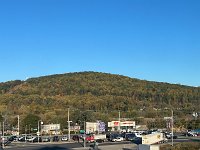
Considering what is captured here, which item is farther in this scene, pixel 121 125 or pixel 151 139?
pixel 121 125

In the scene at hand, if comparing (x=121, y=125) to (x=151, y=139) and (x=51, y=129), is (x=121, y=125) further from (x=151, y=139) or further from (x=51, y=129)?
(x=151, y=139)

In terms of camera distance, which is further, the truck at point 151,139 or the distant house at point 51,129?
the distant house at point 51,129

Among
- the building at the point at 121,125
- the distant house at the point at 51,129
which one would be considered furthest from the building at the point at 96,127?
the distant house at the point at 51,129

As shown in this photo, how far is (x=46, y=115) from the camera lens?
16000cm

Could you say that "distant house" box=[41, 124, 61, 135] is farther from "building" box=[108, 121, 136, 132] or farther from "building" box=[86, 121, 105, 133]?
"building" box=[86, 121, 105, 133]

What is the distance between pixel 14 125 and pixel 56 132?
23.4 meters

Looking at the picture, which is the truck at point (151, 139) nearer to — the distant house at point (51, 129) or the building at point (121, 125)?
the building at point (121, 125)

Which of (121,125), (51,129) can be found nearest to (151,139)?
(121,125)

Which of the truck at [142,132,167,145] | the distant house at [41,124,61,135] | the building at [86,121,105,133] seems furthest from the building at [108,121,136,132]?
the truck at [142,132,167,145]

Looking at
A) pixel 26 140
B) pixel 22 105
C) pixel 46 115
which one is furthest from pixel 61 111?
pixel 26 140

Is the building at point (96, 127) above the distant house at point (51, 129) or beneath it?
above

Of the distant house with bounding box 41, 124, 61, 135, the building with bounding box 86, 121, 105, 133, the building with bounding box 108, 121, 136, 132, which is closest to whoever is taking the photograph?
the building with bounding box 86, 121, 105, 133

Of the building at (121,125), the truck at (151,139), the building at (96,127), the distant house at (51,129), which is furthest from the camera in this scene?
the distant house at (51,129)

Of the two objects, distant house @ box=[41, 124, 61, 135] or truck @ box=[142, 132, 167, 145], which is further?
distant house @ box=[41, 124, 61, 135]
